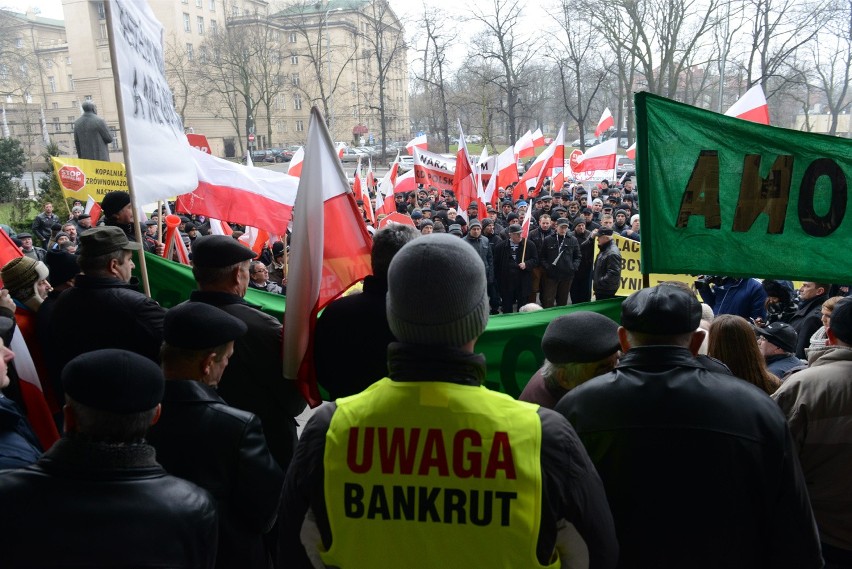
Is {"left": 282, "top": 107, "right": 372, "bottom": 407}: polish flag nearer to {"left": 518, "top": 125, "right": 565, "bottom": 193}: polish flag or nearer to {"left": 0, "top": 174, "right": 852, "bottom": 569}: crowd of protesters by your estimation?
{"left": 0, "top": 174, "right": 852, "bottom": 569}: crowd of protesters

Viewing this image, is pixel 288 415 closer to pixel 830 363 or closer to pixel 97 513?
pixel 97 513

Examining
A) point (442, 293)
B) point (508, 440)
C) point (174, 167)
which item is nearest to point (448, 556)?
point (508, 440)

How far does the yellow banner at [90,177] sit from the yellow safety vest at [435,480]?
920cm

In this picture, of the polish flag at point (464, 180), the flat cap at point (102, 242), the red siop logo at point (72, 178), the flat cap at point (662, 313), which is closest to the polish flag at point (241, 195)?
the flat cap at point (102, 242)

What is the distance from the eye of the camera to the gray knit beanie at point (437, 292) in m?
1.49

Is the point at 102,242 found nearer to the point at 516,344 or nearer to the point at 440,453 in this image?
the point at 516,344

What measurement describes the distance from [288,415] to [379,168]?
160ft

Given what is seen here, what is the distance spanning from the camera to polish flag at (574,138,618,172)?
18.3 m

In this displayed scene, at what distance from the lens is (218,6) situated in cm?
6988

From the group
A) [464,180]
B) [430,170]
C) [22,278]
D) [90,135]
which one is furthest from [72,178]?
[22,278]

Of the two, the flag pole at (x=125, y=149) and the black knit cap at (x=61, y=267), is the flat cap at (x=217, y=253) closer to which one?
the flag pole at (x=125, y=149)

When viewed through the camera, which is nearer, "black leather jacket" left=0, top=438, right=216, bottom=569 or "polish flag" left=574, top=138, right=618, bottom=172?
"black leather jacket" left=0, top=438, right=216, bottom=569

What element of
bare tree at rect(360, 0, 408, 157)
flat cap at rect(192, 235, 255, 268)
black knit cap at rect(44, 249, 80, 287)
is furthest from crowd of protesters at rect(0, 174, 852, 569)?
bare tree at rect(360, 0, 408, 157)

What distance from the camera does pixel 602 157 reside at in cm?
1852
